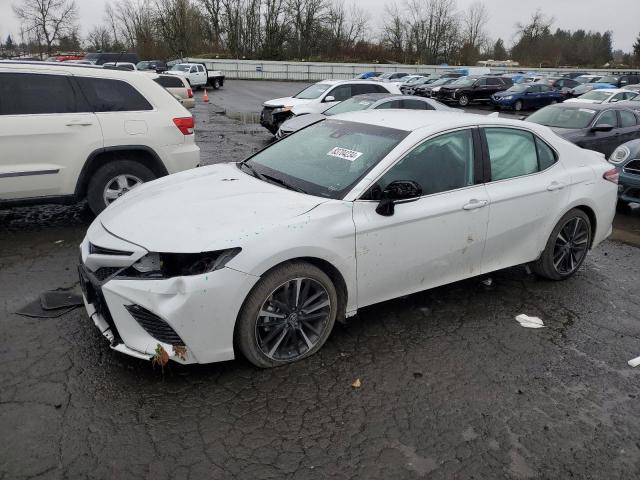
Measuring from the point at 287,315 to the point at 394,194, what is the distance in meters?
1.12

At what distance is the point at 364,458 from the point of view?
270 cm

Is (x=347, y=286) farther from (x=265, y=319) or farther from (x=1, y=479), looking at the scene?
(x=1, y=479)

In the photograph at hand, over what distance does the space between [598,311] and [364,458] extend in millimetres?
2905

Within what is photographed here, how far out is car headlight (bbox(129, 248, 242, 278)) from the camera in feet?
10.1

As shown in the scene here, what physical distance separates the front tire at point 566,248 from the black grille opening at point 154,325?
3.44 metres

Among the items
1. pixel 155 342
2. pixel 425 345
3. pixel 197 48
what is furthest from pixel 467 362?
pixel 197 48

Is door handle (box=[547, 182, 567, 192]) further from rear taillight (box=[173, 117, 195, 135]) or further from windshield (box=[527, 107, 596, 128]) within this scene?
windshield (box=[527, 107, 596, 128])

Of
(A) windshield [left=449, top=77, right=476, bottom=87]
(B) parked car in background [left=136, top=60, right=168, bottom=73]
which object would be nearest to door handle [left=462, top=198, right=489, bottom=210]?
(A) windshield [left=449, top=77, right=476, bottom=87]

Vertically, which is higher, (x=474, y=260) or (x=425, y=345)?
(x=474, y=260)

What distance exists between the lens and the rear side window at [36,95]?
5562 millimetres

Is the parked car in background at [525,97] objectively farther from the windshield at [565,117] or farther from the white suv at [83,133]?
the white suv at [83,133]

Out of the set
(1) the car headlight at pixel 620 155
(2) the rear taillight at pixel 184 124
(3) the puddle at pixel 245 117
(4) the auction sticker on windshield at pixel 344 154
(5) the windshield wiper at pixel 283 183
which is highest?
(4) the auction sticker on windshield at pixel 344 154

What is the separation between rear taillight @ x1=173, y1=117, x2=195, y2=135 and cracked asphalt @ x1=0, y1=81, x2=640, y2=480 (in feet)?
8.58

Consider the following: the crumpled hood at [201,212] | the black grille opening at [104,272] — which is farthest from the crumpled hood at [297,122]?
the black grille opening at [104,272]
